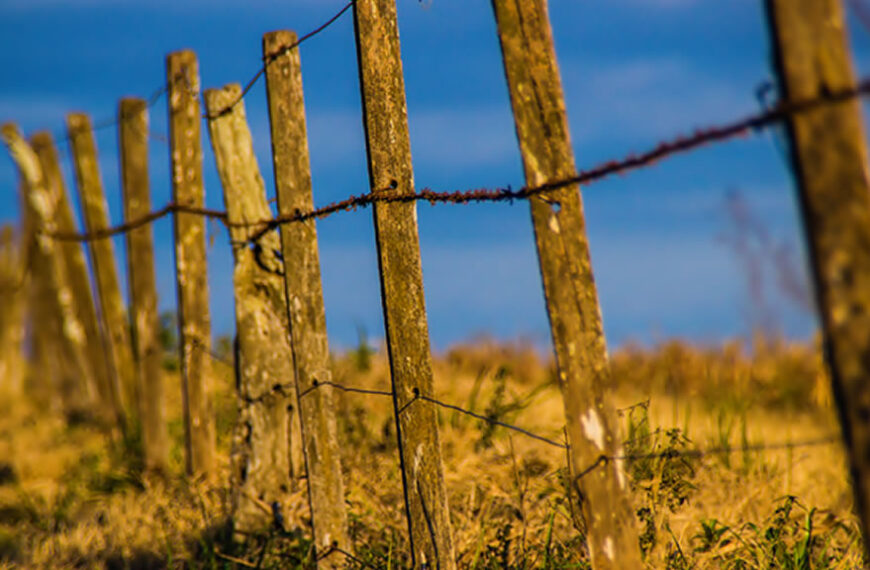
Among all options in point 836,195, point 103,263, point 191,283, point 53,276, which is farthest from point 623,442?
point 53,276

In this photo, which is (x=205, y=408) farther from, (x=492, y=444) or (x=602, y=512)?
(x=602, y=512)

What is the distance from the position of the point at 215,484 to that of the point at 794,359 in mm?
7877

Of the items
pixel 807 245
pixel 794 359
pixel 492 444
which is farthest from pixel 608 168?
pixel 794 359

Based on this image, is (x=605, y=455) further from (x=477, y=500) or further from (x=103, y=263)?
(x=103, y=263)

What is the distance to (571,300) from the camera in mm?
2660

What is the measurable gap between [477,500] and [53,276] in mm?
7362

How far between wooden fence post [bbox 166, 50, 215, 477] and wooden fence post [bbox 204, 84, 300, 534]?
1.06 metres

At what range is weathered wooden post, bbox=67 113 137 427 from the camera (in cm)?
832

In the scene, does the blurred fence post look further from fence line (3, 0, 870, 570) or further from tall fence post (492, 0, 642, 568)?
tall fence post (492, 0, 642, 568)

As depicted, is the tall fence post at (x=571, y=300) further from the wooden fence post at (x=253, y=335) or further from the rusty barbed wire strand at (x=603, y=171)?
the wooden fence post at (x=253, y=335)

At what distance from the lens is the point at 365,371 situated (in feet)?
24.5

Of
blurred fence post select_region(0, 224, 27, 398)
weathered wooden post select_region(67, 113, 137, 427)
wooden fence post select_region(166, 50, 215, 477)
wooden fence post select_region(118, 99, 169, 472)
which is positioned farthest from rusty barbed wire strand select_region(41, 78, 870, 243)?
blurred fence post select_region(0, 224, 27, 398)

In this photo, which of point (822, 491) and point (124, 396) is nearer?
point (822, 491)

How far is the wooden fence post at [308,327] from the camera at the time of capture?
13.9 ft
